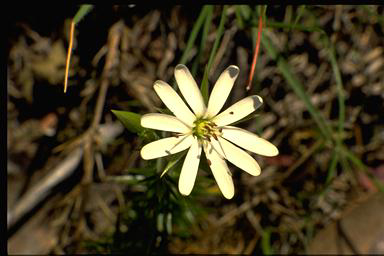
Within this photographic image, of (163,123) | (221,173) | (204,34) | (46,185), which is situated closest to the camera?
(163,123)

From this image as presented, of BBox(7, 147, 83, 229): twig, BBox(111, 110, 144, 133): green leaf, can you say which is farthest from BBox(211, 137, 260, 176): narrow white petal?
BBox(7, 147, 83, 229): twig

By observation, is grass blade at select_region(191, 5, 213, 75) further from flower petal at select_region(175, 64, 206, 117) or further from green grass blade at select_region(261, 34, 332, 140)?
flower petal at select_region(175, 64, 206, 117)

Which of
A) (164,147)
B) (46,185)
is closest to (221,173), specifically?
(164,147)

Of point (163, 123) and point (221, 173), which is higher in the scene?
point (163, 123)

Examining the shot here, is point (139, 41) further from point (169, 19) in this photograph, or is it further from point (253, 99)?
point (253, 99)

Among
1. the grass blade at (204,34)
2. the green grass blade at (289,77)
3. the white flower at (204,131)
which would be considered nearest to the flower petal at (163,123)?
the white flower at (204,131)

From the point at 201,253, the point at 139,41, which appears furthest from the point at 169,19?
the point at 201,253

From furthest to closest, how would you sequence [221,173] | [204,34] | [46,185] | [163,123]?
[46,185] < [204,34] < [221,173] < [163,123]

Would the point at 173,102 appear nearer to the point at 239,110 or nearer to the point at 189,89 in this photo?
the point at 189,89
